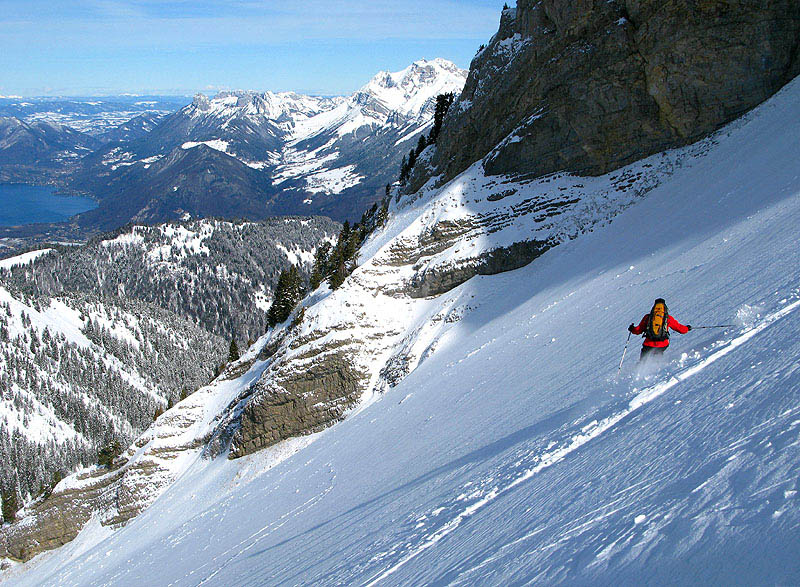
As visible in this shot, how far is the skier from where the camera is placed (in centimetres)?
1060

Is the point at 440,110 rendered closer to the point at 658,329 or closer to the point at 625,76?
the point at 625,76

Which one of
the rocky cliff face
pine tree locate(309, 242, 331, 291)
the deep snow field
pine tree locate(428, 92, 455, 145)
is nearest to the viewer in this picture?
the deep snow field

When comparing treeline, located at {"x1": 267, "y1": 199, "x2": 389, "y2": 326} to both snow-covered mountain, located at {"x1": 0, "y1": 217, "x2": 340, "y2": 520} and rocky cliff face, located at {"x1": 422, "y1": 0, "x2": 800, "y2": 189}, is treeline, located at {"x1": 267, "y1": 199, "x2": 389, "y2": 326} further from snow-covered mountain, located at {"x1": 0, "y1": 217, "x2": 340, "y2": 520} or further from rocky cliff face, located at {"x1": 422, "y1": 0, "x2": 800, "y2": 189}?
snow-covered mountain, located at {"x1": 0, "y1": 217, "x2": 340, "y2": 520}

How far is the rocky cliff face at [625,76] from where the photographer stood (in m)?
35.5

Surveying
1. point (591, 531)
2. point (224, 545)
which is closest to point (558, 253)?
point (224, 545)

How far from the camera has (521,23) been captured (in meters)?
52.2

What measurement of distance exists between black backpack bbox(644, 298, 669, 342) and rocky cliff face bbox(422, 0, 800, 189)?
34675 millimetres

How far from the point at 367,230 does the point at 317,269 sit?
9196 millimetres

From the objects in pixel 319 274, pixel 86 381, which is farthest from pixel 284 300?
pixel 86 381

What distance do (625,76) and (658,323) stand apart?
37.6 m

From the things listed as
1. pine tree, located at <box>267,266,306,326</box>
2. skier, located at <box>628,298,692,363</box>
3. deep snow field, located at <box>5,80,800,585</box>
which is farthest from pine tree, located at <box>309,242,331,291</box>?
skier, located at <box>628,298,692,363</box>

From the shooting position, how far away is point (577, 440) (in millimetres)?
8680

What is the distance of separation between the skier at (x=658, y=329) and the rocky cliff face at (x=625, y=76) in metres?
34.6

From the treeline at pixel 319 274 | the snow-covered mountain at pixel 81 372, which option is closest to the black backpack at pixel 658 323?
the treeline at pixel 319 274
